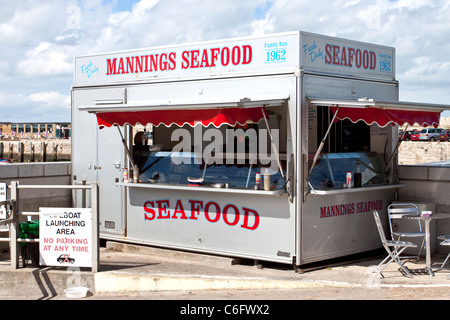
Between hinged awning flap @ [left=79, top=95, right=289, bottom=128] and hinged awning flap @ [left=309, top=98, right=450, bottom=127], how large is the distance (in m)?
0.70

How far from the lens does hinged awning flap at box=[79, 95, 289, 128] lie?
8.19 meters

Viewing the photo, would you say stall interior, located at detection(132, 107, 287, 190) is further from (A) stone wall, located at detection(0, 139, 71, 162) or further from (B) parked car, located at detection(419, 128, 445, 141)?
(A) stone wall, located at detection(0, 139, 71, 162)

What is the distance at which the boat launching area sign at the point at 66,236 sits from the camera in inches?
331

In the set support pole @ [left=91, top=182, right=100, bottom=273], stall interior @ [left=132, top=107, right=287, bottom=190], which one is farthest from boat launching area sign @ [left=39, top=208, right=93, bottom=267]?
stall interior @ [left=132, top=107, right=287, bottom=190]

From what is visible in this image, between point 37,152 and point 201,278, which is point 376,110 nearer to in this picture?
point 201,278

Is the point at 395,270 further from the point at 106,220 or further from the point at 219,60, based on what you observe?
the point at 106,220

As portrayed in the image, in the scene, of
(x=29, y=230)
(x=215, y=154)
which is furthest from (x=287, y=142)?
(x=29, y=230)

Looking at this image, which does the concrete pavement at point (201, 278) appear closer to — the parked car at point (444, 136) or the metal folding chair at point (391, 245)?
the metal folding chair at point (391, 245)

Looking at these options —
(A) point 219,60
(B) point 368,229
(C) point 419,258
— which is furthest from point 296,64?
(C) point 419,258

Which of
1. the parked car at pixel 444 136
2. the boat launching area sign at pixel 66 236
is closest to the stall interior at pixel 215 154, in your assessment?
the boat launching area sign at pixel 66 236

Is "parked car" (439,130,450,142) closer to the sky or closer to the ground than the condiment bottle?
closer to the sky

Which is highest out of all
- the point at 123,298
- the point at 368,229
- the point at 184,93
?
the point at 184,93
